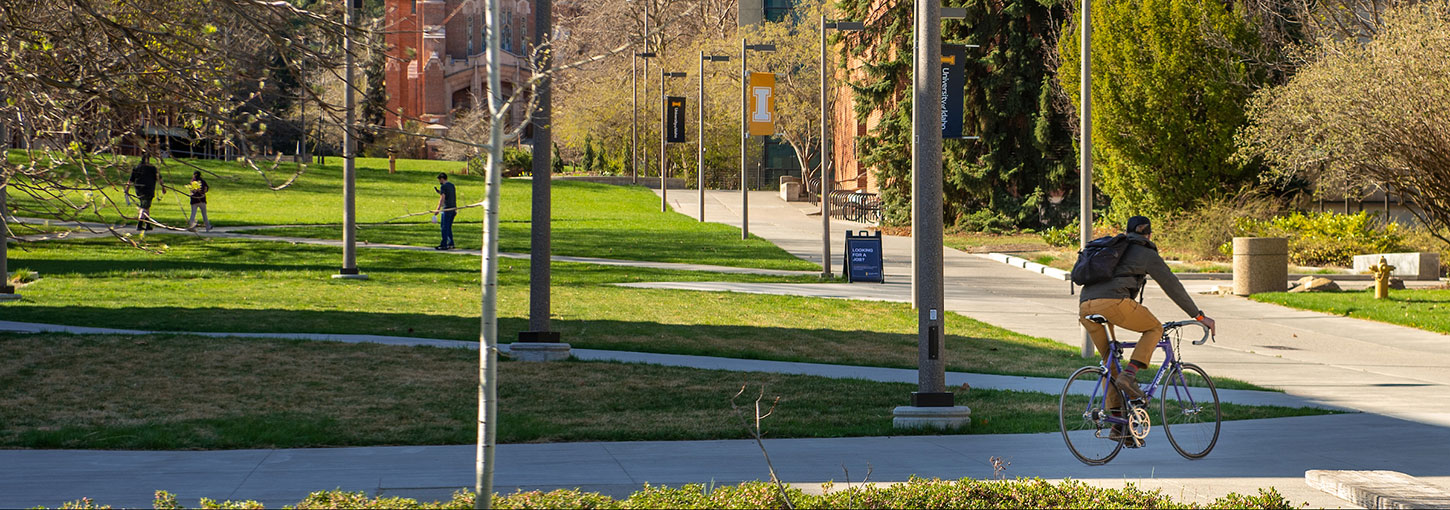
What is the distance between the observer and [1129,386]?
9016 mm

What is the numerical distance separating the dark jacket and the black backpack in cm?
5

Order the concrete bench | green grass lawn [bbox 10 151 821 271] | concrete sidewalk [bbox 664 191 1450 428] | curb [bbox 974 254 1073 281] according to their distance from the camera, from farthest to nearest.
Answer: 1. green grass lawn [bbox 10 151 821 271]
2. curb [bbox 974 254 1073 281]
3. the concrete bench
4. concrete sidewalk [bbox 664 191 1450 428]

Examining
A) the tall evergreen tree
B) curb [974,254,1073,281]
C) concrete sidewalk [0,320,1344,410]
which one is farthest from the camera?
the tall evergreen tree

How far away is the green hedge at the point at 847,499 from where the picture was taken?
6438 millimetres

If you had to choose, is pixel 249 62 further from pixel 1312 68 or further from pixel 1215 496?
pixel 1312 68

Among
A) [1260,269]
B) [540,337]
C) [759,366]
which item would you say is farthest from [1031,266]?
[540,337]

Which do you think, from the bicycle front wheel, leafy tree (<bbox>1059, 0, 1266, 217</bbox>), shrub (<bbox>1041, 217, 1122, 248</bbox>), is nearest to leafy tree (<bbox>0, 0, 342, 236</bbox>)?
the bicycle front wheel

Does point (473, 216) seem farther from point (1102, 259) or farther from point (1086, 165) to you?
point (1102, 259)

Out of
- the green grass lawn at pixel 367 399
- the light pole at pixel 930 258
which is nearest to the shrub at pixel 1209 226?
the green grass lawn at pixel 367 399

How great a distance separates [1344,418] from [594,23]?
71854 millimetres

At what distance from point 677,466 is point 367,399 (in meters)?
3.66

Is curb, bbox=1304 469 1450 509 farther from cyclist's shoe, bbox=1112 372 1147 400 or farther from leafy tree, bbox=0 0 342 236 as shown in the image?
leafy tree, bbox=0 0 342 236

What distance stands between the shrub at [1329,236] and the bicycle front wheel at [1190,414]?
20594 mm

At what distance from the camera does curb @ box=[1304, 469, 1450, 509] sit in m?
6.82
